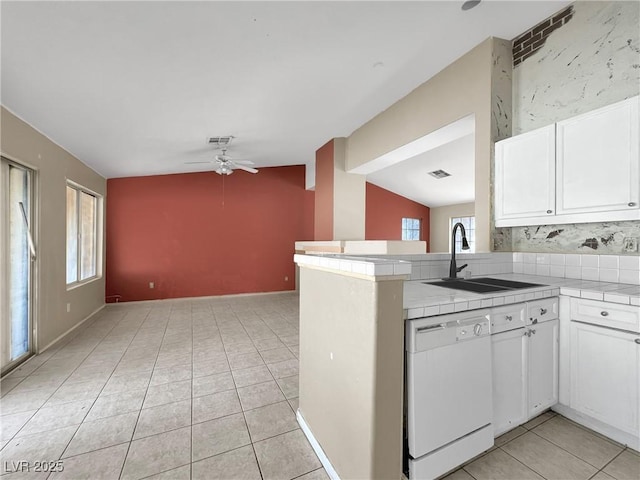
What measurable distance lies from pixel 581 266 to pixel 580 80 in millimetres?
1503

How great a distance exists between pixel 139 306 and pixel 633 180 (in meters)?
6.81

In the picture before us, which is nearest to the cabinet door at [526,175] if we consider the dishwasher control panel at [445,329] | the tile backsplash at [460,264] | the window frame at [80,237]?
the tile backsplash at [460,264]

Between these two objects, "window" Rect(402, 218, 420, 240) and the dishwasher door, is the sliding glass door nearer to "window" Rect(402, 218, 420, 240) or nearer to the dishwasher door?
the dishwasher door

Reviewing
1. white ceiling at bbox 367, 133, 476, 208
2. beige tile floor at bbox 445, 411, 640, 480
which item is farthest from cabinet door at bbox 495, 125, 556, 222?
white ceiling at bbox 367, 133, 476, 208

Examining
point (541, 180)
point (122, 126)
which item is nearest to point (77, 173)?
point (122, 126)

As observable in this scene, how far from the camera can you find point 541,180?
2.27m

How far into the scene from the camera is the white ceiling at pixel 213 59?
5.92ft

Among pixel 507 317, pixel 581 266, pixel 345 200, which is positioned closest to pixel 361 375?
pixel 507 317

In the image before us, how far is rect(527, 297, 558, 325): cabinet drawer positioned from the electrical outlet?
0.77 metres

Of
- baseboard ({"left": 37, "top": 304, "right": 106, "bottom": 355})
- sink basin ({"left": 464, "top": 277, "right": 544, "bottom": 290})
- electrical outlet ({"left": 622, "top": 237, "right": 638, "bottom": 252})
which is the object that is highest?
electrical outlet ({"left": 622, "top": 237, "right": 638, "bottom": 252})

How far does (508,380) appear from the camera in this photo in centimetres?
162

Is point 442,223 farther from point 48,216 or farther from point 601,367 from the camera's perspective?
point 48,216

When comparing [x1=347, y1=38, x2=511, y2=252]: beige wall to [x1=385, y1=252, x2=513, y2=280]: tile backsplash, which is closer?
[x1=385, y1=252, x2=513, y2=280]: tile backsplash

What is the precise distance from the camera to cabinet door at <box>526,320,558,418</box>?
1.74m
